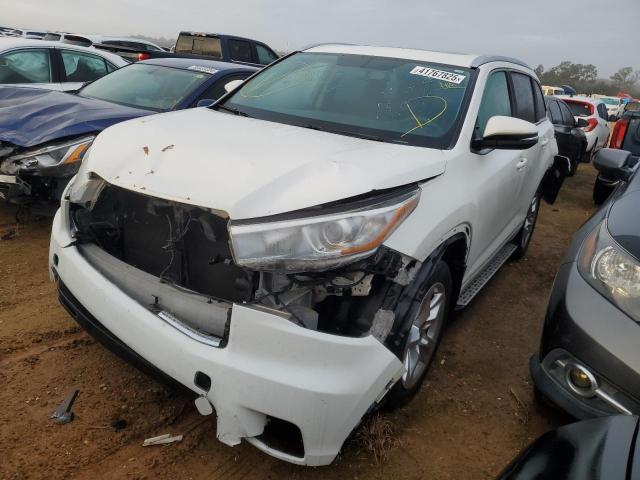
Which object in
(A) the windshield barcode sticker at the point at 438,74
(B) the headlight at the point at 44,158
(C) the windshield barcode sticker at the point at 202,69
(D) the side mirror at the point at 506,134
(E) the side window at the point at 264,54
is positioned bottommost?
(E) the side window at the point at 264,54

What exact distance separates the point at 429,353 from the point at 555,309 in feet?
2.28

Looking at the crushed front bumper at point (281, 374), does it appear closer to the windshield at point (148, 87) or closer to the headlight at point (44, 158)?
the headlight at point (44, 158)

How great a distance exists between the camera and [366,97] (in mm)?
3148

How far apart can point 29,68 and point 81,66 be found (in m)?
0.69

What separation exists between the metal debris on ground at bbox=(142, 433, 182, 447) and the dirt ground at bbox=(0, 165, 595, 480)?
0.09ft

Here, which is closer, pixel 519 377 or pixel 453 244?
pixel 453 244

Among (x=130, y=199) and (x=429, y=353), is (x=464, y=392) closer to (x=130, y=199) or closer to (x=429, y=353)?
(x=429, y=353)

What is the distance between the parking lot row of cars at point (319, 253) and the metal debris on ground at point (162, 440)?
17.6 inches

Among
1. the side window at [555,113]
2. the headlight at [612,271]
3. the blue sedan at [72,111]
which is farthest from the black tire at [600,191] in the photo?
the headlight at [612,271]

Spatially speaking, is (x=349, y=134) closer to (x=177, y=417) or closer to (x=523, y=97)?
(x=177, y=417)

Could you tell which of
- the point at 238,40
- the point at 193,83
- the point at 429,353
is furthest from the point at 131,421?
the point at 238,40

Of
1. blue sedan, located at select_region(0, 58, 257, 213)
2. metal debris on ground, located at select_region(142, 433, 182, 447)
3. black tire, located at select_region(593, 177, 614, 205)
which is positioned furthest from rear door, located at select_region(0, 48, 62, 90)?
black tire, located at select_region(593, 177, 614, 205)

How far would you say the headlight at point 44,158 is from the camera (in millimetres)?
3930

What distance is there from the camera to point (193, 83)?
518 centimetres
